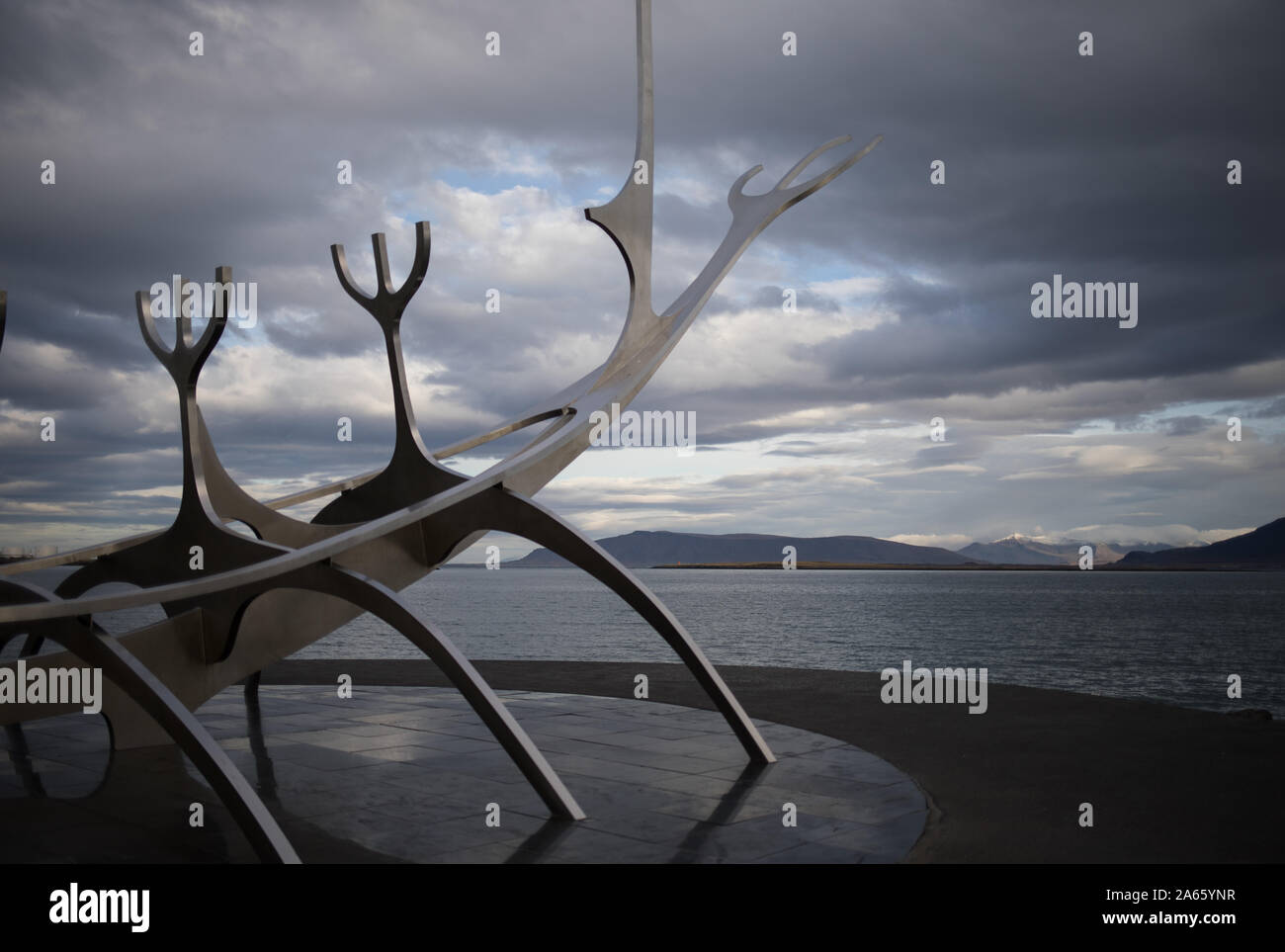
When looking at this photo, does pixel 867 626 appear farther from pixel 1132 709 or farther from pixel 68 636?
pixel 68 636

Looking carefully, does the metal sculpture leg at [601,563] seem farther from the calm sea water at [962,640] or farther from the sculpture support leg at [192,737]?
the calm sea water at [962,640]

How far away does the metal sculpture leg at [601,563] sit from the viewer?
437 inches

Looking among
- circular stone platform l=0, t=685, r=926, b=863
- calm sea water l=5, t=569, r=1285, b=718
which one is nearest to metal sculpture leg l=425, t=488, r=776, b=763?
circular stone platform l=0, t=685, r=926, b=863

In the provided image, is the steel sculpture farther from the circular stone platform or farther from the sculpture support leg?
the circular stone platform

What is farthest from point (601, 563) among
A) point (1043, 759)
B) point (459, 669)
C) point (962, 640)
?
point (962, 640)

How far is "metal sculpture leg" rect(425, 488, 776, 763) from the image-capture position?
36.4ft

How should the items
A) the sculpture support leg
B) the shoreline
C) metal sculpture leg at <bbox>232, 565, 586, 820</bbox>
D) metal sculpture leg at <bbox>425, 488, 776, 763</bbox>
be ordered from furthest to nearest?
metal sculpture leg at <bbox>425, 488, 776, 763</bbox>
metal sculpture leg at <bbox>232, 565, 586, 820</bbox>
the shoreline
the sculpture support leg

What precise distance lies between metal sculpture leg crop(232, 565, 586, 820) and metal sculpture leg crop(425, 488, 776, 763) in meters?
1.86

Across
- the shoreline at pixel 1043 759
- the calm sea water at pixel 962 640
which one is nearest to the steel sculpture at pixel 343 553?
the shoreline at pixel 1043 759

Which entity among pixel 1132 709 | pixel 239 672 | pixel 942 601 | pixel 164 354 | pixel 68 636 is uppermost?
pixel 164 354
